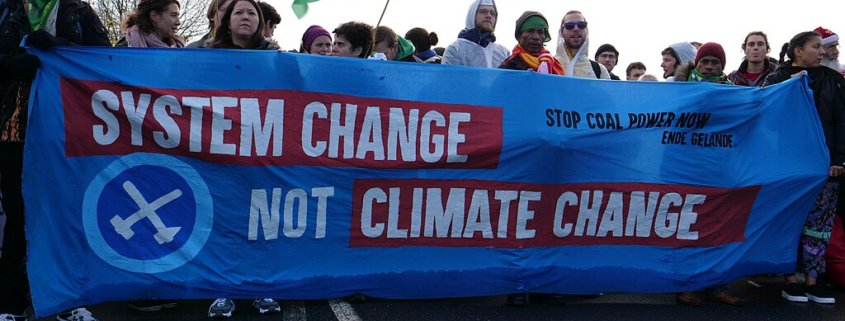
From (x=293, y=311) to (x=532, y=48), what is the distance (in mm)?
2347

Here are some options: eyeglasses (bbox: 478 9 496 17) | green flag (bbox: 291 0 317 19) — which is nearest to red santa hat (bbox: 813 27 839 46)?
eyeglasses (bbox: 478 9 496 17)

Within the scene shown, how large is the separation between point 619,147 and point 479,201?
0.98 m

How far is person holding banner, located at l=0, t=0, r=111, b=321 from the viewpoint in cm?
419

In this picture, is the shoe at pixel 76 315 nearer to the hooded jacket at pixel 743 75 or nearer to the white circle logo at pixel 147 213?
the white circle logo at pixel 147 213

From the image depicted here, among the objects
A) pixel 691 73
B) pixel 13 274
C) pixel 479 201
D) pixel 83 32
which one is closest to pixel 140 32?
pixel 83 32

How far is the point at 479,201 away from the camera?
493 centimetres

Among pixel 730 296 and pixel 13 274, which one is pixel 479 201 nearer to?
pixel 730 296

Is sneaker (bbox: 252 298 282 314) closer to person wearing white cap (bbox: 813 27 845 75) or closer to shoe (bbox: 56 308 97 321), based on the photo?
shoe (bbox: 56 308 97 321)

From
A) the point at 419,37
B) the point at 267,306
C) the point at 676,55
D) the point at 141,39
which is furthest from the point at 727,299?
the point at 141,39

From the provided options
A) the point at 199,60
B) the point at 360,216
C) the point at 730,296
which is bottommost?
the point at 730,296

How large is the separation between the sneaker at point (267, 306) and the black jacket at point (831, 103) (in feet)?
12.3

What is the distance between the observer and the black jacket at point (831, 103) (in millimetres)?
5621

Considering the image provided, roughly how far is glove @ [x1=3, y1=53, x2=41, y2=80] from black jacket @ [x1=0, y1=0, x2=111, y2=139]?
0.07 ft

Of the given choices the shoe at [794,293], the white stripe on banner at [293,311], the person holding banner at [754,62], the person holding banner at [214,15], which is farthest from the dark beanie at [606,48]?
the white stripe on banner at [293,311]
